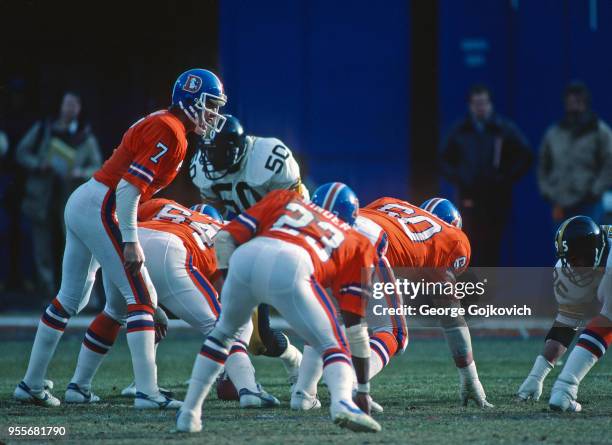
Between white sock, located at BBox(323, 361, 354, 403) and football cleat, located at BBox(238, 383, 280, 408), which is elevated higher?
white sock, located at BBox(323, 361, 354, 403)

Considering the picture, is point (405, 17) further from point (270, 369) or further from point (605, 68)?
point (270, 369)

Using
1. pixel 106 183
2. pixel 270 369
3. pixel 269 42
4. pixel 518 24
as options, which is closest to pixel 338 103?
pixel 269 42

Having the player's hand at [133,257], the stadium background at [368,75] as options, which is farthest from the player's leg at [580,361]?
the stadium background at [368,75]

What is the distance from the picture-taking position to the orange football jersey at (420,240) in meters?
7.29

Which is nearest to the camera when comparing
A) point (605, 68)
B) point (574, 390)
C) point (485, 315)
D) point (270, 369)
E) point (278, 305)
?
point (278, 305)

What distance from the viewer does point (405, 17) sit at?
13.7 metres

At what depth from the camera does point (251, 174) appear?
779 cm

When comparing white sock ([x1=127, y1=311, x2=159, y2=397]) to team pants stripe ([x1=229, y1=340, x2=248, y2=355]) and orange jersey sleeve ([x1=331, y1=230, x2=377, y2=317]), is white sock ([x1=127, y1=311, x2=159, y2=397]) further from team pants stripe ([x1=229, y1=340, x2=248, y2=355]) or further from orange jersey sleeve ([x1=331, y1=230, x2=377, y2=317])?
orange jersey sleeve ([x1=331, y1=230, x2=377, y2=317])

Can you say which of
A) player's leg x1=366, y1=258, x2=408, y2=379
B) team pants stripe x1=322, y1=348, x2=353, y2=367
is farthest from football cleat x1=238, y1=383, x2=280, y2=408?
team pants stripe x1=322, y1=348, x2=353, y2=367

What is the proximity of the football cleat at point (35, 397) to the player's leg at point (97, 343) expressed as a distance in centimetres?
18

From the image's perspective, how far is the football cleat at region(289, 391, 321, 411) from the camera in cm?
676

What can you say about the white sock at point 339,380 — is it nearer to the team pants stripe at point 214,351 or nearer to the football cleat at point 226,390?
the team pants stripe at point 214,351

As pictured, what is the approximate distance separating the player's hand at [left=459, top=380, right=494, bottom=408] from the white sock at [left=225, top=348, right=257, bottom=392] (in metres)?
1.19

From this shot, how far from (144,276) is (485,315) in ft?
19.6
